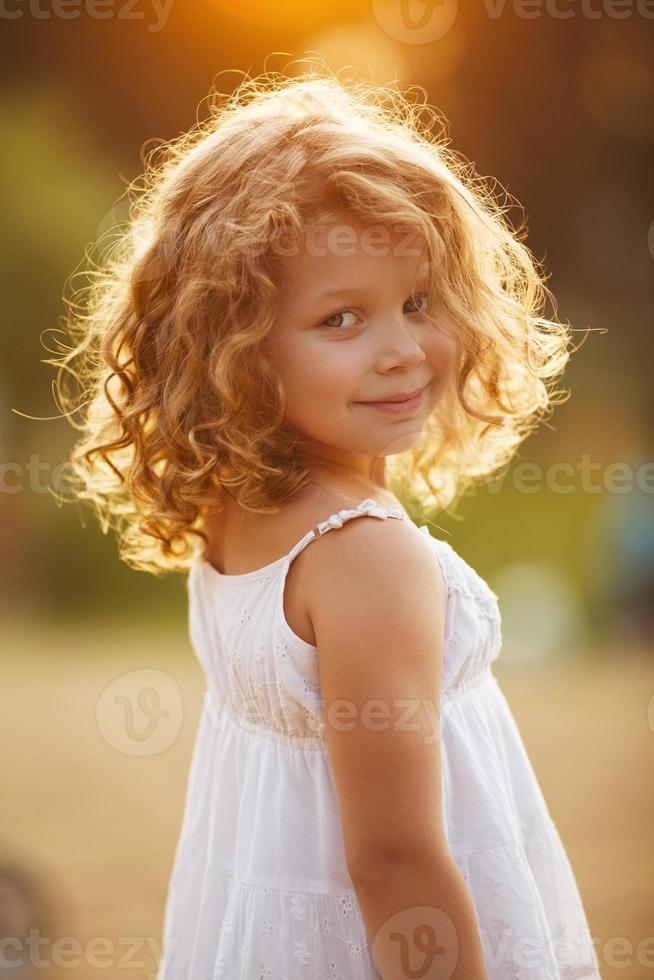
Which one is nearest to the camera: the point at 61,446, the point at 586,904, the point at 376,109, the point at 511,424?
the point at 376,109

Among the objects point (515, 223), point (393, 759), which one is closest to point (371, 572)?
point (393, 759)

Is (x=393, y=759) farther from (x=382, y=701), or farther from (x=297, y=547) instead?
(x=297, y=547)

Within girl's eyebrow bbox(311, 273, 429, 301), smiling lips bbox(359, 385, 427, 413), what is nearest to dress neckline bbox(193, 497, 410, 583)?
smiling lips bbox(359, 385, 427, 413)

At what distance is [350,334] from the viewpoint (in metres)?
1.04

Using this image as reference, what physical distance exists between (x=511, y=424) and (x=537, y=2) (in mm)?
4392

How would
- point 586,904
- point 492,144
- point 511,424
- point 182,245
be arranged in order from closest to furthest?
1. point 182,245
2. point 511,424
3. point 586,904
4. point 492,144

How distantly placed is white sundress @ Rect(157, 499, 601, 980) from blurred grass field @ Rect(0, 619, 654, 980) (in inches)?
52.7

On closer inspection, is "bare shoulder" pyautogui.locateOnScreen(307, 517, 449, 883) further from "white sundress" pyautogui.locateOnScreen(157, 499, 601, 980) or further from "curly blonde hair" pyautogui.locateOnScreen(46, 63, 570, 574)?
"curly blonde hair" pyautogui.locateOnScreen(46, 63, 570, 574)

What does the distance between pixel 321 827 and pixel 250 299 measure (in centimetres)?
58

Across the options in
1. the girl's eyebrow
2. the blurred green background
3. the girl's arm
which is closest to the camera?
the girl's arm

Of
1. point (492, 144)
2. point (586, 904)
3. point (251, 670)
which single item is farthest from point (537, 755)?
point (492, 144)

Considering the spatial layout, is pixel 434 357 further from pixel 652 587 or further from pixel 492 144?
pixel 492 144

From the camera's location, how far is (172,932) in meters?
1.25

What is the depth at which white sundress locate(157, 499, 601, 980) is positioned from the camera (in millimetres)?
1047
